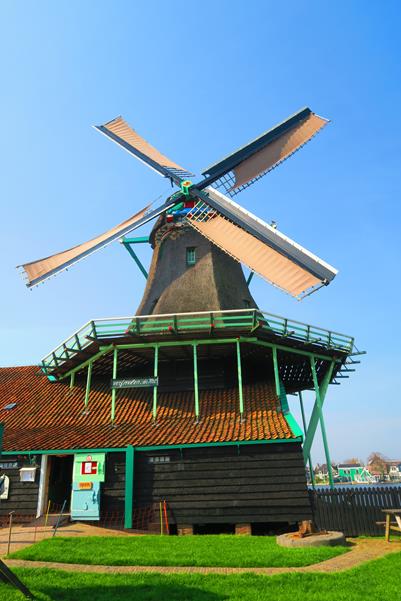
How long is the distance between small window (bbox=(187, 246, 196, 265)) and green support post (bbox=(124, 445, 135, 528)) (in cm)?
1016

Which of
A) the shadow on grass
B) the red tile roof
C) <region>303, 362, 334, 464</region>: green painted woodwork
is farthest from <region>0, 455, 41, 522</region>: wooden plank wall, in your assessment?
<region>303, 362, 334, 464</region>: green painted woodwork

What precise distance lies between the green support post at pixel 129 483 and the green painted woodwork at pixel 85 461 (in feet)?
2.87

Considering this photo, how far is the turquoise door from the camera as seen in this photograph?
15.1m

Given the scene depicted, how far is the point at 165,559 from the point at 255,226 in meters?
15.7

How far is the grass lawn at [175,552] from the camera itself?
8.76m

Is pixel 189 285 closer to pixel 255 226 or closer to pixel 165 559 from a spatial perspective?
pixel 255 226

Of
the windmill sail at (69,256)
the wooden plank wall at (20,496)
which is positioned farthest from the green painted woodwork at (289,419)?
the windmill sail at (69,256)

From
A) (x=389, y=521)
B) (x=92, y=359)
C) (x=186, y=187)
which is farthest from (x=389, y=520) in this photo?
(x=186, y=187)

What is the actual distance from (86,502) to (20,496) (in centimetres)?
292

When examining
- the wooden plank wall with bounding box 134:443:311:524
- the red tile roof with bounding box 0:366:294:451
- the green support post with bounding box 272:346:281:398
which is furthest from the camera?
the green support post with bounding box 272:346:281:398

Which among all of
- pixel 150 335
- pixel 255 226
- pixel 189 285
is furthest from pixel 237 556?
pixel 255 226

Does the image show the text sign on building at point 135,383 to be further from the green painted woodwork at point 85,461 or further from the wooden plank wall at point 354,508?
the wooden plank wall at point 354,508

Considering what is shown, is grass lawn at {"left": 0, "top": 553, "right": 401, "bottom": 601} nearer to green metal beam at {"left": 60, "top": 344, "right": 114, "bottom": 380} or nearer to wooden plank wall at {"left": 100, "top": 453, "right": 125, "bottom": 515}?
wooden plank wall at {"left": 100, "top": 453, "right": 125, "bottom": 515}

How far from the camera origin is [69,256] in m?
21.2
